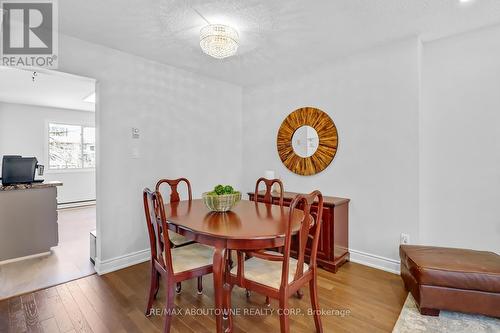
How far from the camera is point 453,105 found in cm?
252

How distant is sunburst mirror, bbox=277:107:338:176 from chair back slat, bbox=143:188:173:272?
2.13 m

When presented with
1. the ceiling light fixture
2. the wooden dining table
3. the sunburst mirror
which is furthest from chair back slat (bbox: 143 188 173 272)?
the ceiling light fixture

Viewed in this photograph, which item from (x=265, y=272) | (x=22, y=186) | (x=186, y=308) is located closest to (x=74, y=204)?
(x=22, y=186)

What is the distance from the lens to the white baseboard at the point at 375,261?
2.63 metres

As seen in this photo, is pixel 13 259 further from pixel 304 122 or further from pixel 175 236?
pixel 304 122

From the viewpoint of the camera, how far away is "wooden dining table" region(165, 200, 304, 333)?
1498mm

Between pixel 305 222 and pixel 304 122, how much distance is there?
215 cm

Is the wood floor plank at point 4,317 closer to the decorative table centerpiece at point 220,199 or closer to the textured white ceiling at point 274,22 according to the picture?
the decorative table centerpiece at point 220,199

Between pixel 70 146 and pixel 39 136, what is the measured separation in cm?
63

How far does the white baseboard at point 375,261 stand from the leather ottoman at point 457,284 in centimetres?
67

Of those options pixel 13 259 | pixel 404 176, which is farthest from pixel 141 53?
pixel 404 176

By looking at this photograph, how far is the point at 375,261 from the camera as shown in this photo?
9.07 feet

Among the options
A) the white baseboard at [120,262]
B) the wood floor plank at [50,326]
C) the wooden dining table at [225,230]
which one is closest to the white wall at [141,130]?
the white baseboard at [120,262]

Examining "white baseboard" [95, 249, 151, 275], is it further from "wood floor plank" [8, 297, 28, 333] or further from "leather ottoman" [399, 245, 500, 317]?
"leather ottoman" [399, 245, 500, 317]
